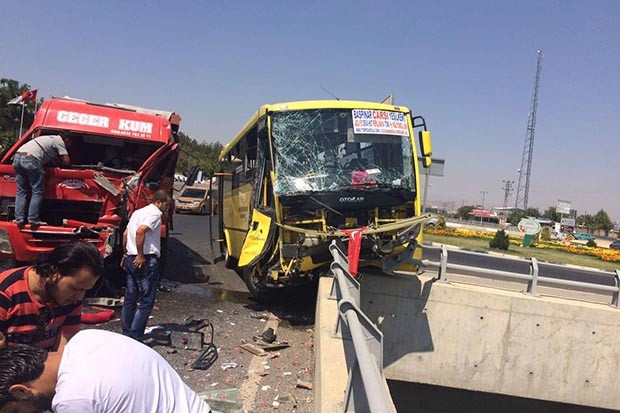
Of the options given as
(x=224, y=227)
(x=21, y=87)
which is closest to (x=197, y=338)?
(x=224, y=227)

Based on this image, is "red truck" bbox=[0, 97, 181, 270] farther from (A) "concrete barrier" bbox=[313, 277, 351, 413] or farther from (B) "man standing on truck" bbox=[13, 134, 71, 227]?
(A) "concrete barrier" bbox=[313, 277, 351, 413]

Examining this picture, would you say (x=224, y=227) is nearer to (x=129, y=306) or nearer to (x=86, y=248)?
(x=129, y=306)

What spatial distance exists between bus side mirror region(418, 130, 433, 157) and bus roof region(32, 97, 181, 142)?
4586 mm

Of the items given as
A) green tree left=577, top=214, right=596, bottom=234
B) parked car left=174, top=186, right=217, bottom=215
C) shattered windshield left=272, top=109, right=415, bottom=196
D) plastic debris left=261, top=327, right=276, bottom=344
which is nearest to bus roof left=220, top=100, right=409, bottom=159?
shattered windshield left=272, top=109, right=415, bottom=196

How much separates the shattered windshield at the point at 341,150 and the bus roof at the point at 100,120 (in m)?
2.90

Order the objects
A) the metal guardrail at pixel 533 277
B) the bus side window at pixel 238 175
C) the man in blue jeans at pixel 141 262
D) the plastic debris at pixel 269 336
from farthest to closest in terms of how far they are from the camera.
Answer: the bus side window at pixel 238 175, the metal guardrail at pixel 533 277, the plastic debris at pixel 269 336, the man in blue jeans at pixel 141 262

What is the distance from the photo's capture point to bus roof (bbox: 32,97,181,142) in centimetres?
800

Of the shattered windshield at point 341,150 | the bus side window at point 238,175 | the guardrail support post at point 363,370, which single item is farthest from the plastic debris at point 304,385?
the bus side window at point 238,175

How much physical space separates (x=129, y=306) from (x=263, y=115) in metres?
3.34

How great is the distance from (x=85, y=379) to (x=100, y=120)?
7.50 meters

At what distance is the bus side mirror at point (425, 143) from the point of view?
711 centimetres

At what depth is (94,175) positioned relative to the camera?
24.8ft

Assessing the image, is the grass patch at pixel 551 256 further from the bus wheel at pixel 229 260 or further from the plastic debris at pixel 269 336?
the plastic debris at pixel 269 336

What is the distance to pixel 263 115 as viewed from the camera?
700 cm
